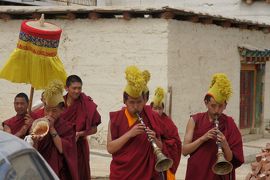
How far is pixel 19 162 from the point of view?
271 centimetres

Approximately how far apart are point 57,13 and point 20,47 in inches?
260

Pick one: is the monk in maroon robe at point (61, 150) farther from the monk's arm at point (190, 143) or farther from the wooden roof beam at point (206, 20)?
the wooden roof beam at point (206, 20)

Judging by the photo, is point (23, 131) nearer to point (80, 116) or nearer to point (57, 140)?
point (57, 140)

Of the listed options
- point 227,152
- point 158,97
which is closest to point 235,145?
point 227,152

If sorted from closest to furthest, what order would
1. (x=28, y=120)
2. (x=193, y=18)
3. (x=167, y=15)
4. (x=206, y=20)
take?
(x=28, y=120) < (x=167, y=15) < (x=193, y=18) < (x=206, y=20)

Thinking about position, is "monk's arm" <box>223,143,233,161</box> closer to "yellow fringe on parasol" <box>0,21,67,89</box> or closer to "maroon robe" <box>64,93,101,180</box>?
"yellow fringe on parasol" <box>0,21,67,89</box>

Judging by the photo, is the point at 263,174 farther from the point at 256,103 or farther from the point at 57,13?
the point at 256,103

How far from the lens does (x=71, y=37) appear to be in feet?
41.2

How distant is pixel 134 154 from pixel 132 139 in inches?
4.8

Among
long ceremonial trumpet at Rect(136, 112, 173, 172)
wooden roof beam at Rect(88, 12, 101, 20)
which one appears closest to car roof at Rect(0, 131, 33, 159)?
long ceremonial trumpet at Rect(136, 112, 173, 172)

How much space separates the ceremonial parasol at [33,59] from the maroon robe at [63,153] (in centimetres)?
61

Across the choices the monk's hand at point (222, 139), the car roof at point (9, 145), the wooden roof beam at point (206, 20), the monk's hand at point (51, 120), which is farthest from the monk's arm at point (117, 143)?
the wooden roof beam at point (206, 20)

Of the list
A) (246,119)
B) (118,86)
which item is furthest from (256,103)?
(118,86)

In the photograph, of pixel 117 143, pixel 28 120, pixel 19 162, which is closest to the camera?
pixel 19 162
